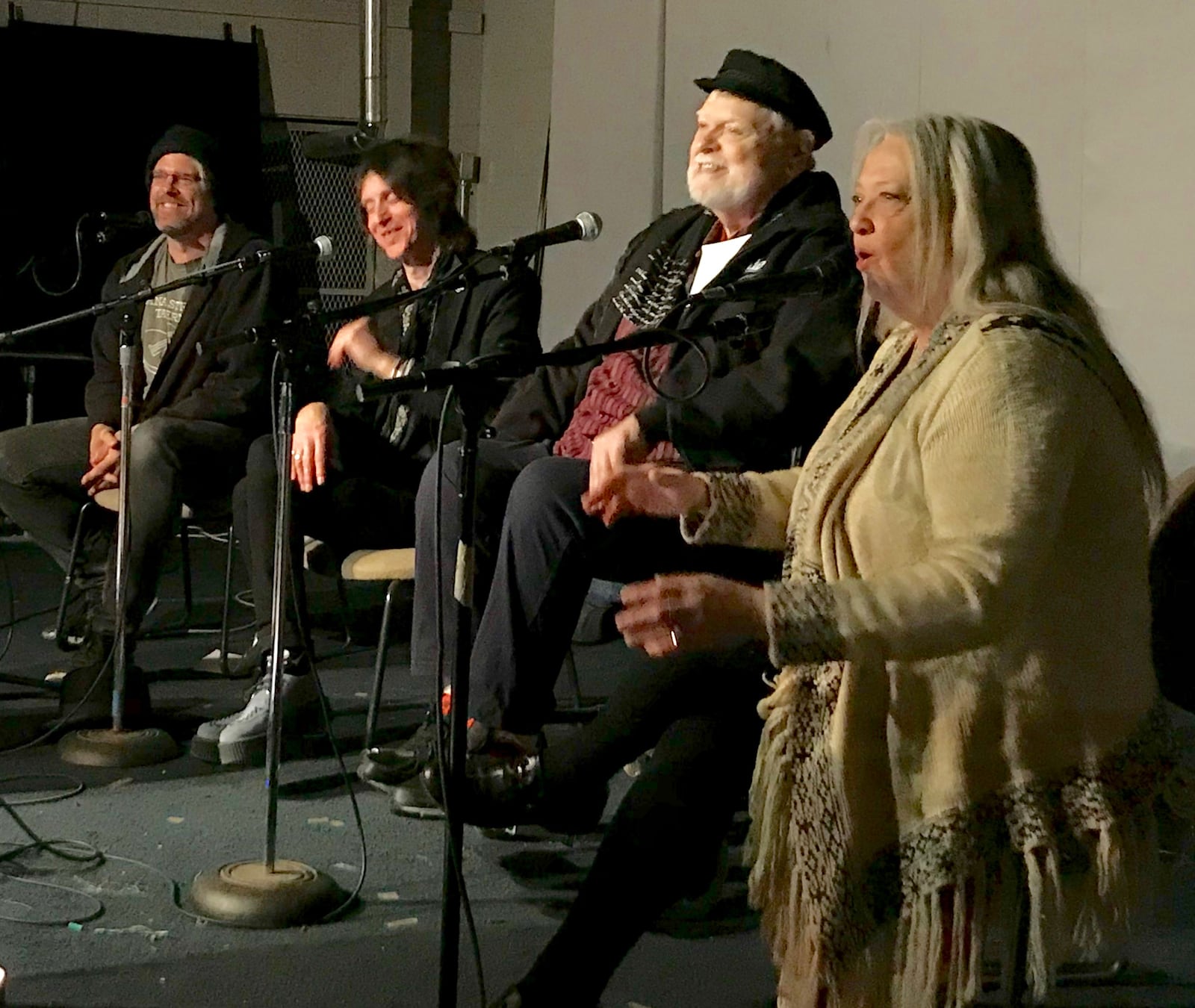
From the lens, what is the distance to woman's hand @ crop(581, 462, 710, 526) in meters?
1.54

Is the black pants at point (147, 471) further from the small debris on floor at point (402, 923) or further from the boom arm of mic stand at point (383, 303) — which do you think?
the small debris on floor at point (402, 923)

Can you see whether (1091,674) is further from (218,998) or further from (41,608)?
(41,608)

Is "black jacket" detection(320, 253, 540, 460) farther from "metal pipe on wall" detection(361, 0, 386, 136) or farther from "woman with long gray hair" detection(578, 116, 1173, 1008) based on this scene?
"metal pipe on wall" detection(361, 0, 386, 136)

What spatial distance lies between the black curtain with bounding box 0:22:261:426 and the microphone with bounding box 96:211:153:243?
328cm

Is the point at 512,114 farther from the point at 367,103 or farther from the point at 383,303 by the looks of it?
the point at 383,303

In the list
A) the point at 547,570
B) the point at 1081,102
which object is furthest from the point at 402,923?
the point at 1081,102

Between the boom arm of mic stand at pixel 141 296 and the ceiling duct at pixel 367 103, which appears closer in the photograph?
the boom arm of mic stand at pixel 141 296

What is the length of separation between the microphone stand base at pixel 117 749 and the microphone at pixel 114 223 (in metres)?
0.99

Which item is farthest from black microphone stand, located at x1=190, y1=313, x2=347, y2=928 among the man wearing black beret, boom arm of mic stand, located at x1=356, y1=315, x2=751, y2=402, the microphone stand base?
the microphone stand base

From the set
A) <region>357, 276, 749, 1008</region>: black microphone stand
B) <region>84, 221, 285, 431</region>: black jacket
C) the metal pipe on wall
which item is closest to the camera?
<region>357, 276, 749, 1008</region>: black microphone stand

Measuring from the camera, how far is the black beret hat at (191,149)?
3.34 meters

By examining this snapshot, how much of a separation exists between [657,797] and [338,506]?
1404mm

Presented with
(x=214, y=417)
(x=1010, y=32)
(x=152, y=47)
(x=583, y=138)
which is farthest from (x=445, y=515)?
(x=152, y=47)

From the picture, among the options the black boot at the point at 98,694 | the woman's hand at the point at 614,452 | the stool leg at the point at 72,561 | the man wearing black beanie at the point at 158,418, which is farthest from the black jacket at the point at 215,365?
the woman's hand at the point at 614,452
